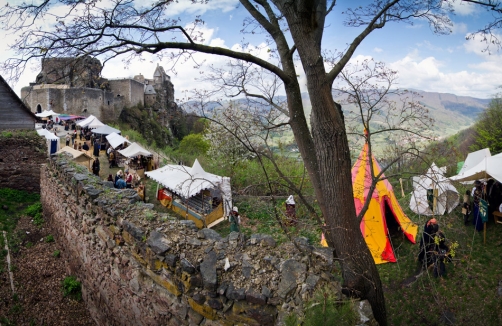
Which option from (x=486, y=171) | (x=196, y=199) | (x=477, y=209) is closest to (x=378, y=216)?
(x=477, y=209)

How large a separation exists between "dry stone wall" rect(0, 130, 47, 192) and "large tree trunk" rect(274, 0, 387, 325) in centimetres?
1331

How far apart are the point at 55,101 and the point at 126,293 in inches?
1482

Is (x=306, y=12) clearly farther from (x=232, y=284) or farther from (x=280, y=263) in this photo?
(x=232, y=284)

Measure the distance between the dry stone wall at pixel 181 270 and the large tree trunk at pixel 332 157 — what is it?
495 mm

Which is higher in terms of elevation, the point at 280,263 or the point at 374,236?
the point at 280,263

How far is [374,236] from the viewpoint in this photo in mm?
8992

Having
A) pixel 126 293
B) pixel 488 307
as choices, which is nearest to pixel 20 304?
pixel 126 293

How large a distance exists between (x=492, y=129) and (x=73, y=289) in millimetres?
26515

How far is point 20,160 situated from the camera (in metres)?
13.1

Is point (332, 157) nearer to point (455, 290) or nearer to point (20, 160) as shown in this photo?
point (455, 290)

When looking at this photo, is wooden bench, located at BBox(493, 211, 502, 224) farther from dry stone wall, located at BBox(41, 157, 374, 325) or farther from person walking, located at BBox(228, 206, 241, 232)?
dry stone wall, located at BBox(41, 157, 374, 325)

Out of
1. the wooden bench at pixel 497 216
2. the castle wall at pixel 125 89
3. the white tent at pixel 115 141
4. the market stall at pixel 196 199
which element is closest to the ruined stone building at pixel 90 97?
the castle wall at pixel 125 89

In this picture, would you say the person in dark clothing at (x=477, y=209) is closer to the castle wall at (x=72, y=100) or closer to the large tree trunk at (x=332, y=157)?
the large tree trunk at (x=332, y=157)

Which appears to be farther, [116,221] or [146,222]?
[116,221]
